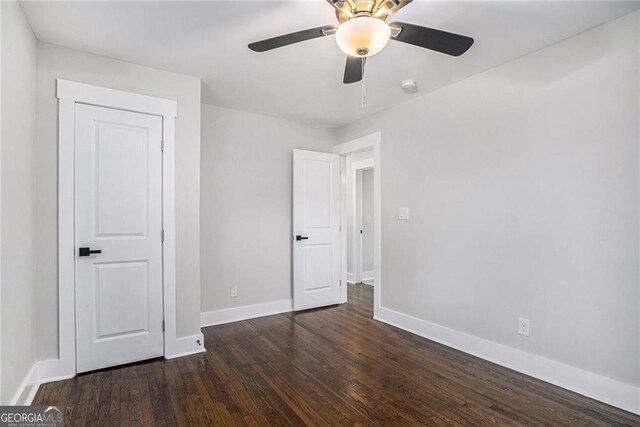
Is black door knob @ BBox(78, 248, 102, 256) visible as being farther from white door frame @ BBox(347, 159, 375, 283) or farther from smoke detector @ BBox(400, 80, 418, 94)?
white door frame @ BBox(347, 159, 375, 283)

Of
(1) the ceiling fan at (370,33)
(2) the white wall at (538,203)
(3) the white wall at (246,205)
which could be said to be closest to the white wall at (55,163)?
(3) the white wall at (246,205)

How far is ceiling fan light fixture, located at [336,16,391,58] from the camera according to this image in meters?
1.67

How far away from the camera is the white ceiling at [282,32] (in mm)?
2016

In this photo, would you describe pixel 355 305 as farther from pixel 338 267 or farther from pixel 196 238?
pixel 196 238

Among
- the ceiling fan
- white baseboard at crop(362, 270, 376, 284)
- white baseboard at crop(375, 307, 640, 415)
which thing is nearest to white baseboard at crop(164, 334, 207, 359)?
white baseboard at crop(375, 307, 640, 415)

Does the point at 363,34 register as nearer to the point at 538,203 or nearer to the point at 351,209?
the point at 538,203

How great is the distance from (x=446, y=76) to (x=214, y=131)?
2.50m

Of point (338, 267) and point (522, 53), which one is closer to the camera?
point (522, 53)

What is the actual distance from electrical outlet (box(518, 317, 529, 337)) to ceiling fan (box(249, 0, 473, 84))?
6.78 ft

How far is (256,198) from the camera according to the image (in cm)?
411

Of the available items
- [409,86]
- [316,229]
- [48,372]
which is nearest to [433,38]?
[409,86]

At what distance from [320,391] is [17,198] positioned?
229cm

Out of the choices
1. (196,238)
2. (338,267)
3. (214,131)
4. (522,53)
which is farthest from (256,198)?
(522,53)

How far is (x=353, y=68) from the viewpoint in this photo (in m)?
2.17
